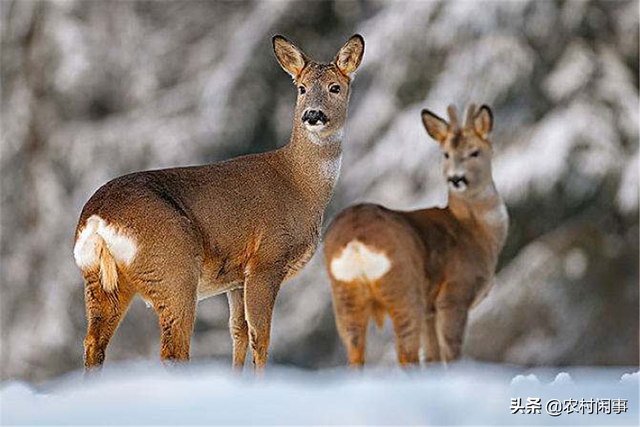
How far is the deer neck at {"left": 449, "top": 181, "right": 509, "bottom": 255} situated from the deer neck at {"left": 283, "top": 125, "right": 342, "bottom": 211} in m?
2.13

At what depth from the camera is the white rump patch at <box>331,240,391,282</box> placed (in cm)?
624

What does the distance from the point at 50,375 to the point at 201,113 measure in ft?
9.56

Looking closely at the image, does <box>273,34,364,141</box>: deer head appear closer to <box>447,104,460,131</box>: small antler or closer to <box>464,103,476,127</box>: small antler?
<box>447,104,460,131</box>: small antler

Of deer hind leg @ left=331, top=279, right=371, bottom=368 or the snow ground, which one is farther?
deer hind leg @ left=331, top=279, right=371, bottom=368

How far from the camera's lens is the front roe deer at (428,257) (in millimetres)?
Answer: 6254

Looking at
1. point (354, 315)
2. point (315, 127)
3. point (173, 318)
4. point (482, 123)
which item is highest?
point (482, 123)

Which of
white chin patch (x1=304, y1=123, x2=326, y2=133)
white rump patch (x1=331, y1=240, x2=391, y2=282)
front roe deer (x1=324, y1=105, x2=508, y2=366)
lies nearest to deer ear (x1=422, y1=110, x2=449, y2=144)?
front roe deer (x1=324, y1=105, x2=508, y2=366)

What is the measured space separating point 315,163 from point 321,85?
31 centimetres

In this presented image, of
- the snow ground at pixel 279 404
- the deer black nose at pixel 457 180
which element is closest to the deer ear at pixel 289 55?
the snow ground at pixel 279 404

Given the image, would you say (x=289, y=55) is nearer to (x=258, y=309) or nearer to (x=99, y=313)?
(x=258, y=309)

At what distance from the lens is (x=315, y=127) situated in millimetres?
4969

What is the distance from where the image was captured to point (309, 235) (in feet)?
16.1

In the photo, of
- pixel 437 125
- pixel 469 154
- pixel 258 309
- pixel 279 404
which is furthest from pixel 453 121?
pixel 279 404

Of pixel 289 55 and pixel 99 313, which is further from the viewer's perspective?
pixel 289 55
